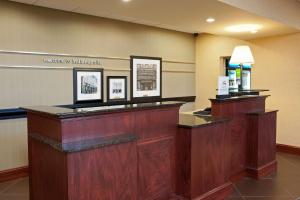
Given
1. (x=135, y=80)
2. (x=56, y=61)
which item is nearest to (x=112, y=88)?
(x=135, y=80)

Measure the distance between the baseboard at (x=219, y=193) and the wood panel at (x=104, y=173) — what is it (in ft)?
3.54

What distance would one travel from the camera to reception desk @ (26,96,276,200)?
7.75 feet

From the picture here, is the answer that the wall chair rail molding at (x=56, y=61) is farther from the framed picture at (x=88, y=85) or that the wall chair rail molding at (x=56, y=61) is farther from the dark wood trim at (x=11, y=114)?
the dark wood trim at (x=11, y=114)

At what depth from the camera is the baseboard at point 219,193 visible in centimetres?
345

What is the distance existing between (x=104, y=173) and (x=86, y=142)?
318mm

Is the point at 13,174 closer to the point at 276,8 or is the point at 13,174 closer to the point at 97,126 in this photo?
the point at 97,126

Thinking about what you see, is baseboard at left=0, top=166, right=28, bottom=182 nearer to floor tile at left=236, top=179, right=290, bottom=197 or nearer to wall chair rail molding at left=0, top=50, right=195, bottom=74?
wall chair rail molding at left=0, top=50, right=195, bottom=74

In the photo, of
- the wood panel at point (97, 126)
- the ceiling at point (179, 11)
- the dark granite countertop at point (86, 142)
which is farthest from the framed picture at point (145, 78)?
the dark granite countertop at point (86, 142)

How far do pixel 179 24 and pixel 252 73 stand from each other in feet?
8.09

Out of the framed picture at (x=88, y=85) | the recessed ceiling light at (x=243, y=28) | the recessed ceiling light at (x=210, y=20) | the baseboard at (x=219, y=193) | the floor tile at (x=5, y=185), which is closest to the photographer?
the baseboard at (x=219, y=193)

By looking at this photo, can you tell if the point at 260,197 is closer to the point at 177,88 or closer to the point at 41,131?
the point at 41,131

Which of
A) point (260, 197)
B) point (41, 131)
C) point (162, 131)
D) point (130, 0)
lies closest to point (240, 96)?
point (260, 197)

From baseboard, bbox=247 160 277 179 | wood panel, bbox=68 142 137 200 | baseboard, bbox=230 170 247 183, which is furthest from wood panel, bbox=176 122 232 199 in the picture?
baseboard, bbox=247 160 277 179

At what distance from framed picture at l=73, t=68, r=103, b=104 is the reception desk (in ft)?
7.40
